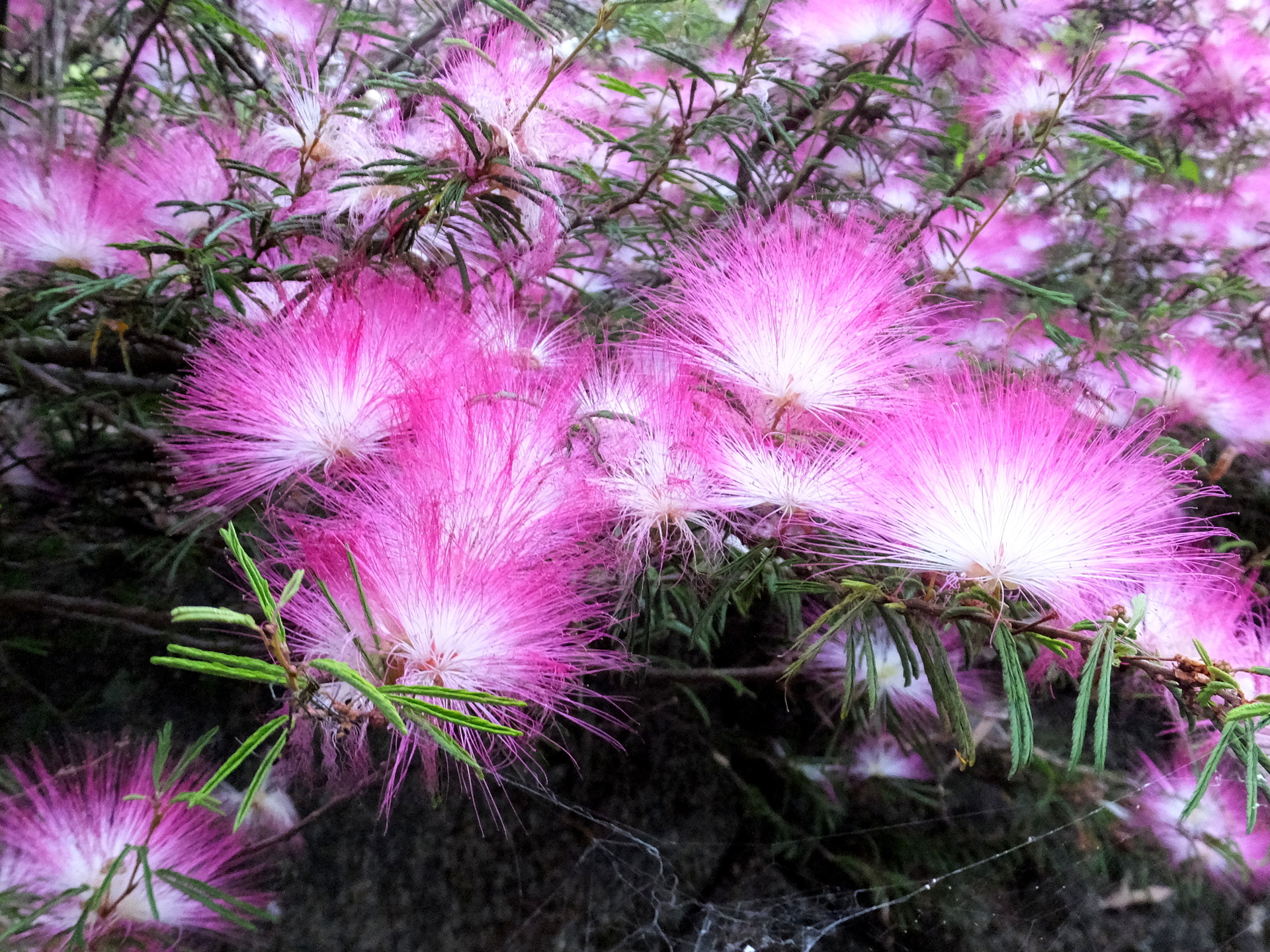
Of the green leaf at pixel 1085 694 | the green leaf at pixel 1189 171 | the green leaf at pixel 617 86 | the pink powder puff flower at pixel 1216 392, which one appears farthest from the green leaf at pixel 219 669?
the green leaf at pixel 1189 171

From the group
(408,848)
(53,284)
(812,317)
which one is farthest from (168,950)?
(812,317)

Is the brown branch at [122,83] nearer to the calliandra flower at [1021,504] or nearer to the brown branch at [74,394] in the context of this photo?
the brown branch at [74,394]

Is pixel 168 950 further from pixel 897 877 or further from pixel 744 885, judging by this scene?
pixel 897 877

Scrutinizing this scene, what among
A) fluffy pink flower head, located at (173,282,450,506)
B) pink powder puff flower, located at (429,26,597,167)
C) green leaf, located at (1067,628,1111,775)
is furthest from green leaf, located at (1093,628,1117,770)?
pink powder puff flower, located at (429,26,597,167)

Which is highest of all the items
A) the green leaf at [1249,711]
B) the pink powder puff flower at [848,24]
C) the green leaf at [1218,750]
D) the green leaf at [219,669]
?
the pink powder puff flower at [848,24]

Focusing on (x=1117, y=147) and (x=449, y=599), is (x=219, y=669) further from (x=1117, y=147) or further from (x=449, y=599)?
(x=1117, y=147)

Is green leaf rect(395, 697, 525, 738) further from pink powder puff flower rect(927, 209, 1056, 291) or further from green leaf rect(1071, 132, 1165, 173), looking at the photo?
pink powder puff flower rect(927, 209, 1056, 291)

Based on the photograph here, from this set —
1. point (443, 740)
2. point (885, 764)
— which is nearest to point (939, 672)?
point (443, 740)
